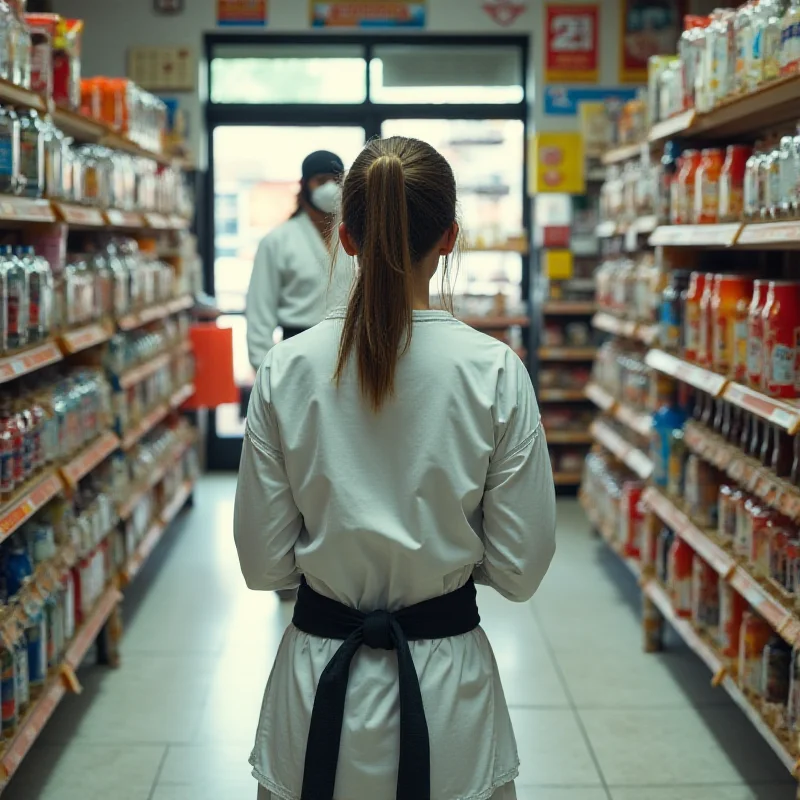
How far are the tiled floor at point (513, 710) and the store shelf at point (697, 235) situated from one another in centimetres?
158

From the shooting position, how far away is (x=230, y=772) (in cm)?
353

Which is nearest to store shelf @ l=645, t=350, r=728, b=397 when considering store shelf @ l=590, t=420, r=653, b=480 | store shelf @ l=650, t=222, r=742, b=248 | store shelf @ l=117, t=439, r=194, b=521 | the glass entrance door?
store shelf @ l=650, t=222, r=742, b=248

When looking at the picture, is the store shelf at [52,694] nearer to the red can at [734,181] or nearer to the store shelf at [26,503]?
the store shelf at [26,503]

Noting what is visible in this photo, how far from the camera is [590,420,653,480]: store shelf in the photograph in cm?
505

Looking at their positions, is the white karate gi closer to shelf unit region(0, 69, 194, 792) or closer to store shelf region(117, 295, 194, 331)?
shelf unit region(0, 69, 194, 792)

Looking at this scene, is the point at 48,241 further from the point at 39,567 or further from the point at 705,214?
the point at 705,214

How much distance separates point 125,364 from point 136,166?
3.21 feet

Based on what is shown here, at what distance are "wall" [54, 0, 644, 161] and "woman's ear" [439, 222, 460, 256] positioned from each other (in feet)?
21.2

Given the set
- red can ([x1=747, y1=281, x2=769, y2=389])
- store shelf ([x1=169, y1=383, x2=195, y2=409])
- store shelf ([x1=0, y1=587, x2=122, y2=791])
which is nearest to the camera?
store shelf ([x1=0, y1=587, x2=122, y2=791])

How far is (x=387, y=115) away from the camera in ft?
27.4

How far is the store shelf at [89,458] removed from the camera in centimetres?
375

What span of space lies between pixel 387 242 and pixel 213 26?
22.4ft

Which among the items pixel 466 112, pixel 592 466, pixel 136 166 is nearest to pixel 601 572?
pixel 592 466

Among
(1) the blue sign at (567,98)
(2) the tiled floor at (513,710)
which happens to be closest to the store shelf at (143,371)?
(2) the tiled floor at (513,710)
